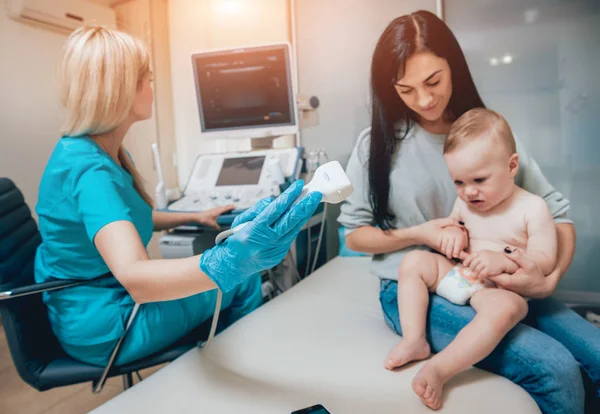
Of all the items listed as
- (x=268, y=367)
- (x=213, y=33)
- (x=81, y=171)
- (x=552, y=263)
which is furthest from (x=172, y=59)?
(x=552, y=263)

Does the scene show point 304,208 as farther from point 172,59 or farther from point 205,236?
point 172,59

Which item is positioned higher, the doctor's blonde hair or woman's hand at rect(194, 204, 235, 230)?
the doctor's blonde hair

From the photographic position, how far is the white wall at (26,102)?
2383 mm

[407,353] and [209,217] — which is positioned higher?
[209,217]

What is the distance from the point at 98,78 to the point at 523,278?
3.56ft

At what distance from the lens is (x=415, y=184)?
114 cm

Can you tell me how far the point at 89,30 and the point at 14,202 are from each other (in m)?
0.55

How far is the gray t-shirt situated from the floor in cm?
127

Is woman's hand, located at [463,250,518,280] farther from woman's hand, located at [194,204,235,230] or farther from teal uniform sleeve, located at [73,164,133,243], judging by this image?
woman's hand, located at [194,204,235,230]

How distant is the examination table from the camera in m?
0.83

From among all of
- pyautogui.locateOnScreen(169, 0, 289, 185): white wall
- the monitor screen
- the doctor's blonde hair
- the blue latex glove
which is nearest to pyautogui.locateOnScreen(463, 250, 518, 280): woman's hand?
the blue latex glove

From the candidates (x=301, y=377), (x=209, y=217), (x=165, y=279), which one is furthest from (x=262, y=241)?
(x=209, y=217)

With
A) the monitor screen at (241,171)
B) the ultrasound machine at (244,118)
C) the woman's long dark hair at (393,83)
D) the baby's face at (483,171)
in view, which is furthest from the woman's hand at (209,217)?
the baby's face at (483,171)

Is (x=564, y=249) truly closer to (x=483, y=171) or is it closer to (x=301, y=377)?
(x=483, y=171)
